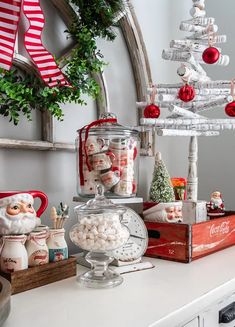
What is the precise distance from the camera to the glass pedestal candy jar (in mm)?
1111

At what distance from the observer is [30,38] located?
131cm

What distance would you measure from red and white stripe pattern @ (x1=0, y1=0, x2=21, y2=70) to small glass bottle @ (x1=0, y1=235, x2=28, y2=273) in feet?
1.58

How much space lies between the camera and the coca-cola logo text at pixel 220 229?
1492 mm

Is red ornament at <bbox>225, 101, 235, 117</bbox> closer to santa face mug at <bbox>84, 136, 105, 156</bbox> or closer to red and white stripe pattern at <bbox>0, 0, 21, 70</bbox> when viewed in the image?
santa face mug at <bbox>84, 136, 105, 156</bbox>

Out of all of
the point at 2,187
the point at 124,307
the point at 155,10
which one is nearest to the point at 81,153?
the point at 2,187

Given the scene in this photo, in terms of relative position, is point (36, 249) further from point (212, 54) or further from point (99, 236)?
point (212, 54)

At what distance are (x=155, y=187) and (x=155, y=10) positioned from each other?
3.00ft

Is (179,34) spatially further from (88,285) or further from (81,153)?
(88,285)

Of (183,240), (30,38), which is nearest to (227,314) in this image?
(183,240)

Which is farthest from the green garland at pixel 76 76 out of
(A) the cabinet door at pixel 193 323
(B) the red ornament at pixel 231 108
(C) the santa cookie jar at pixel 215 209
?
(A) the cabinet door at pixel 193 323

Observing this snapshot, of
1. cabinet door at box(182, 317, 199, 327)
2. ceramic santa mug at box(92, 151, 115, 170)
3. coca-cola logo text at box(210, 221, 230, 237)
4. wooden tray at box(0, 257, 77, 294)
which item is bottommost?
cabinet door at box(182, 317, 199, 327)

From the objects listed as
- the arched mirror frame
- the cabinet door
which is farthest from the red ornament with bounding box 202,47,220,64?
the cabinet door

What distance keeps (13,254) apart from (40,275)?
9cm

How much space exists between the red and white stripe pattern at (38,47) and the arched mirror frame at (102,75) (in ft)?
0.11
